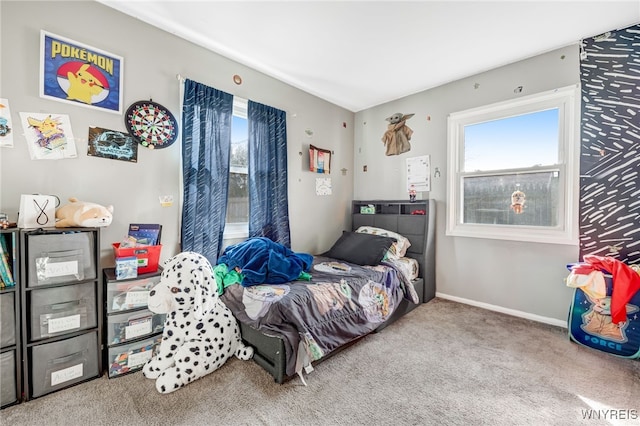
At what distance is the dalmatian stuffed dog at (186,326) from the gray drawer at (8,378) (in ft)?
1.84

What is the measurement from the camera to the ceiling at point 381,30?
6.12 ft

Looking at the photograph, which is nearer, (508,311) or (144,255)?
(144,255)

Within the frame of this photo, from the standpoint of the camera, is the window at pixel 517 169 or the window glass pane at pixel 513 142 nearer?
the window at pixel 517 169

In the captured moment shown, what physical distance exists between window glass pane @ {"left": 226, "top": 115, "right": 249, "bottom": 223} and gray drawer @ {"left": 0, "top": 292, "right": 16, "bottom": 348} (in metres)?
1.42

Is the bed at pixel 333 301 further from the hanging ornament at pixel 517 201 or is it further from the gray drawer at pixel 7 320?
the gray drawer at pixel 7 320

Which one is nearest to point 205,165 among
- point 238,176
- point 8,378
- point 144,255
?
point 238,176

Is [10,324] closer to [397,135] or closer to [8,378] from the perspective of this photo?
[8,378]

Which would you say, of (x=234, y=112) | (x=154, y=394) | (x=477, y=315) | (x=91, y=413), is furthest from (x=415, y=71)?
(x=91, y=413)

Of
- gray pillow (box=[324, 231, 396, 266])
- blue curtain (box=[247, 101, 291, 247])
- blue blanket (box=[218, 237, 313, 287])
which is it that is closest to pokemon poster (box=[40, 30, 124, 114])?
blue curtain (box=[247, 101, 291, 247])

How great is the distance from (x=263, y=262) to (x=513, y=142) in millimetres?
2591

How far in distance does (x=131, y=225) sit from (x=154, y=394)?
3.49 ft

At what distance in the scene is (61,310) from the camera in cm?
150

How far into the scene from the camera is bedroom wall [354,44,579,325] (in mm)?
2371

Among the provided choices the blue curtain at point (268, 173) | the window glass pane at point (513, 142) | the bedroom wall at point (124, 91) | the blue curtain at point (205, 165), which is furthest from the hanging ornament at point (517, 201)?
the blue curtain at point (205, 165)
